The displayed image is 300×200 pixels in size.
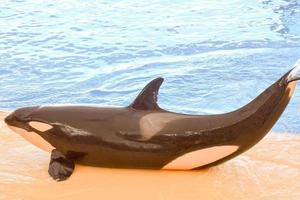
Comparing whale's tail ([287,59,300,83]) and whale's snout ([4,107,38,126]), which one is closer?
whale's tail ([287,59,300,83])

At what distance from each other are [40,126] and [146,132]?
53 centimetres

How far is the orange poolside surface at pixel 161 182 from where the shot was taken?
2.77 meters

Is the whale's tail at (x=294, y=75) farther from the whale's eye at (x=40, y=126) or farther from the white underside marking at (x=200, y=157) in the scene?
the whale's eye at (x=40, y=126)

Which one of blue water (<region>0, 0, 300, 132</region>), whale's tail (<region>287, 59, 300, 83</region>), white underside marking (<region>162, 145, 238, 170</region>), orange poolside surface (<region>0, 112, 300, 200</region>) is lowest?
blue water (<region>0, 0, 300, 132</region>)

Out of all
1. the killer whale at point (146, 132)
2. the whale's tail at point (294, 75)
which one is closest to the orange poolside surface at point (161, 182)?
the killer whale at point (146, 132)

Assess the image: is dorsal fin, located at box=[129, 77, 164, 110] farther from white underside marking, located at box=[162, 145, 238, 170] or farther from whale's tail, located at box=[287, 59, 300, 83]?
whale's tail, located at box=[287, 59, 300, 83]

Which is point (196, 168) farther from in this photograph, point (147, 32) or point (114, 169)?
point (147, 32)

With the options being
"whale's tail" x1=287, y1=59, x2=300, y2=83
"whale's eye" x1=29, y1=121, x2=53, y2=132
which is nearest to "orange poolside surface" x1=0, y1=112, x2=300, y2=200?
"whale's eye" x1=29, y1=121, x2=53, y2=132

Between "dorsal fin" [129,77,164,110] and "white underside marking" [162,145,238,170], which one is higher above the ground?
"dorsal fin" [129,77,164,110]

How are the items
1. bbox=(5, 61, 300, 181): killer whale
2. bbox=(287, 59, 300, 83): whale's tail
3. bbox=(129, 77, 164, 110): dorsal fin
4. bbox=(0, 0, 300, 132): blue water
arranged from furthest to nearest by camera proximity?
1. bbox=(0, 0, 300, 132): blue water
2. bbox=(129, 77, 164, 110): dorsal fin
3. bbox=(5, 61, 300, 181): killer whale
4. bbox=(287, 59, 300, 83): whale's tail

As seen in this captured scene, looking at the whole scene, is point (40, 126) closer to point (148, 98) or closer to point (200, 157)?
point (148, 98)

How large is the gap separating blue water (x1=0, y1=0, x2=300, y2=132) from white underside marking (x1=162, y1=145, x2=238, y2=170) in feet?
5.09

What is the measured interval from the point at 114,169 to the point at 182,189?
0.38 metres

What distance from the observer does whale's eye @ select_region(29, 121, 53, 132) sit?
9.43 ft
